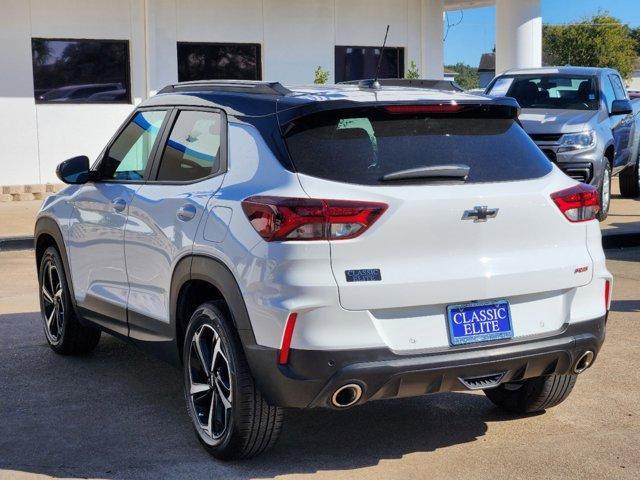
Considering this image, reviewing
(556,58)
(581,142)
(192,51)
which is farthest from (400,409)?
(556,58)

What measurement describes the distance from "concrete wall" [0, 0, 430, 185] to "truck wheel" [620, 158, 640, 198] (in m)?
5.99

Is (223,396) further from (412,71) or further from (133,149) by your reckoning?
(412,71)

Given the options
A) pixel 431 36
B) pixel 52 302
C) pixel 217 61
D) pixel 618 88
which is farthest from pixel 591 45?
pixel 52 302

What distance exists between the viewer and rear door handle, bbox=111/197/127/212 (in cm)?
610

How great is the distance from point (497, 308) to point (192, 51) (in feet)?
51.4

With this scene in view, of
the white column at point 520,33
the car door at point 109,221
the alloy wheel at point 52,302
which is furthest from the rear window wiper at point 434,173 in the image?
the white column at point 520,33

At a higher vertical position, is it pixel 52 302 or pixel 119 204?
pixel 119 204

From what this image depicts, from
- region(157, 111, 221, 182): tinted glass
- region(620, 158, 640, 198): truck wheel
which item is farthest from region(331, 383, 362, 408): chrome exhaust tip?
region(620, 158, 640, 198): truck wheel

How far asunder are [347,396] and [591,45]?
87.2 meters

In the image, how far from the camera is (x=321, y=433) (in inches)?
223

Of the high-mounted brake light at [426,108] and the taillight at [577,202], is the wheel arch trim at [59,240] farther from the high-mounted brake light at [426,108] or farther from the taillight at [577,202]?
the taillight at [577,202]

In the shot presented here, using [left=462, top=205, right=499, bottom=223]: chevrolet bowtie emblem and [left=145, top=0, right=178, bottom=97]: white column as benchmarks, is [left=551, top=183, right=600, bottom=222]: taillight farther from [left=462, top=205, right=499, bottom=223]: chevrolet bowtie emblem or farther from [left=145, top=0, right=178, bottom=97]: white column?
[left=145, top=0, right=178, bottom=97]: white column

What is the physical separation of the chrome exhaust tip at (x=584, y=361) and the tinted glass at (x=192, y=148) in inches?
75.7

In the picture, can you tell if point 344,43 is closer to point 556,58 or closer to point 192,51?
point 192,51
